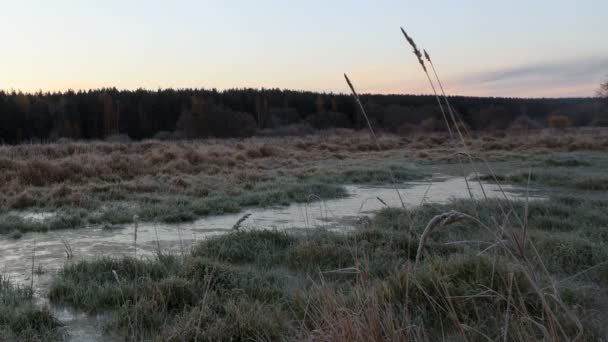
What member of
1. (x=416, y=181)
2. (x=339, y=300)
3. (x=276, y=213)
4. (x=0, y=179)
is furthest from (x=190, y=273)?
(x=416, y=181)

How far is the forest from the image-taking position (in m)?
49.0

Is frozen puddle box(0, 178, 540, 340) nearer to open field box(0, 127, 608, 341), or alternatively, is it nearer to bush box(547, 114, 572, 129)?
open field box(0, 127, 608, 341)

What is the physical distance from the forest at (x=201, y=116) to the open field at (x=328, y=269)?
35655 millimetres

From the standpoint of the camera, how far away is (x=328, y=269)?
4680 mm

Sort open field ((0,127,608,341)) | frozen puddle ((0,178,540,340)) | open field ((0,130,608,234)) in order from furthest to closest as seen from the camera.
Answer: open field ((0,130,608,234))
frozen puddle ((0,178,540,340))
open field ((0,127,608,341))

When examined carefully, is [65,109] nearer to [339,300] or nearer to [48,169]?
[48,169]

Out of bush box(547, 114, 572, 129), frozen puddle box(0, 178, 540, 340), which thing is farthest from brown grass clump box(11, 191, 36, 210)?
bush box(547, 114, 572, 129)

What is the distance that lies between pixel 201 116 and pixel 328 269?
42.5 meters

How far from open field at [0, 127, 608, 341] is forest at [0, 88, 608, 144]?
3565cm

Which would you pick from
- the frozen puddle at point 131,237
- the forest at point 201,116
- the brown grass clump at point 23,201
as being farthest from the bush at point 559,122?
the brown grass clump at point 23,201

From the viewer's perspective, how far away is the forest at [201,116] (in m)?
49.0

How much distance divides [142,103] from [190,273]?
66470 mm

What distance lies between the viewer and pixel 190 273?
4.25 m

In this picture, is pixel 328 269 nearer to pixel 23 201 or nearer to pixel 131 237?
pixel 131 237
